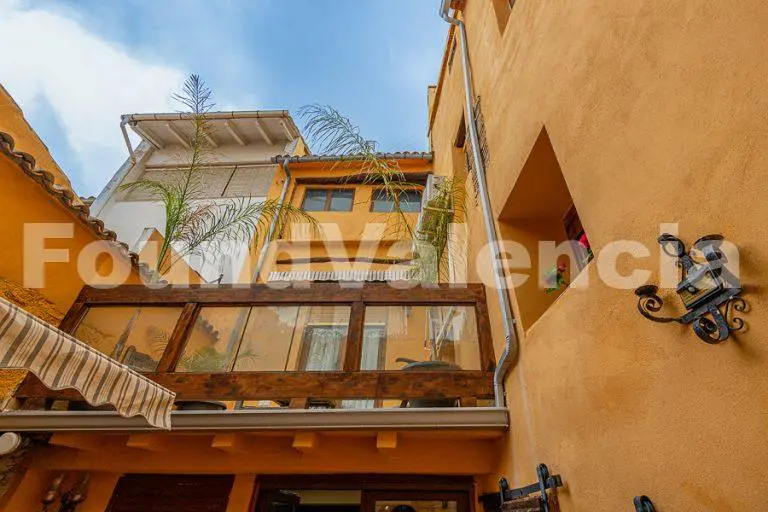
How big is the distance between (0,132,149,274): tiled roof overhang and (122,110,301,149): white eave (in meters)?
6.40

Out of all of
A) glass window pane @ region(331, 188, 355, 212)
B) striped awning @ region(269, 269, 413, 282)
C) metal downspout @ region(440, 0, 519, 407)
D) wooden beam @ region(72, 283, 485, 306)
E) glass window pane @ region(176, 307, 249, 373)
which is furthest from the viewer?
glass window pane @ region(331, 188, 355, 212)

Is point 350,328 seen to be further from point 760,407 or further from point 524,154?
point 760,407

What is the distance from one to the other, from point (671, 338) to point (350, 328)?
2845 millimetres

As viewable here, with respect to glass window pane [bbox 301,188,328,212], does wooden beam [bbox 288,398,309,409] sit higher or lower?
lower

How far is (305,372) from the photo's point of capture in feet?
11.4

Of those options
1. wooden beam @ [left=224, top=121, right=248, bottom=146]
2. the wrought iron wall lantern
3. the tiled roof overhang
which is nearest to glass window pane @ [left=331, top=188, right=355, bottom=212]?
wooden beam @ [left=224, top=121, right=248, bottom=146]

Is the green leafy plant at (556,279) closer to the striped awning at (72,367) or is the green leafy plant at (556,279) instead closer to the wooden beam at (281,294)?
the wooden beam at (281,294)

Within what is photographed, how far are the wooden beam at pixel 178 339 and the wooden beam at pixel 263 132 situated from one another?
7789mm

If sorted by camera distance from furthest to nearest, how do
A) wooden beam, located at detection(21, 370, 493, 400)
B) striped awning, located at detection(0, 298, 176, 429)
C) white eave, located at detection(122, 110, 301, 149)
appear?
white eave, located at detection(122, 110, 301, 149) < wooden beam, located at detection(21, 370, 493, 400) < striped awning, located at detection(0, 298, 176, 429)

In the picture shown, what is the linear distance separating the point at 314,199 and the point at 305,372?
287 inches

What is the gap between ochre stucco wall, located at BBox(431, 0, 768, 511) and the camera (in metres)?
1.11

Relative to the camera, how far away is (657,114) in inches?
60.9

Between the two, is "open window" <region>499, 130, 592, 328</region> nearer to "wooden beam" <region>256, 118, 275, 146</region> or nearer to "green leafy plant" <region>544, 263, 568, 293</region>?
"green leafy plant" <region>544, 263, 568, 293</region>

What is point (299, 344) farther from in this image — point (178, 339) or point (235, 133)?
point (235, 133)
